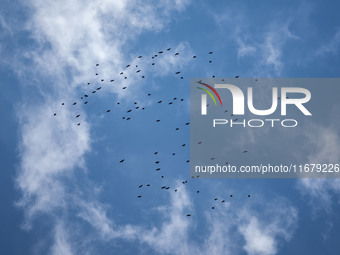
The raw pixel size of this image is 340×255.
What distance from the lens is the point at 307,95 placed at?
9038 centimetres

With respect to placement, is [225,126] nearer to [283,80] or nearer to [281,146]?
[281,146]

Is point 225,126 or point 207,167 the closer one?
point 207,167

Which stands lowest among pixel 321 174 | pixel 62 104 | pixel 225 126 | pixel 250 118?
pixel 321 174

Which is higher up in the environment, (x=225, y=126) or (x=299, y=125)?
(x=225, y=126)

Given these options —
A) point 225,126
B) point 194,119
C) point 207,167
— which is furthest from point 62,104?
point 225,126

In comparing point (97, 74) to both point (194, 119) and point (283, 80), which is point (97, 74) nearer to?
point (194, 119)

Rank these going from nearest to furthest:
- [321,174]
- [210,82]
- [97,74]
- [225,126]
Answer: [321,174]
[210,82]
[97,74]
[225,126]

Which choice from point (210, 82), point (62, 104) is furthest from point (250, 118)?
point (62, 104)

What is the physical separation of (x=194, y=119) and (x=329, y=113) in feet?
105

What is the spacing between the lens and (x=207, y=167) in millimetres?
90688

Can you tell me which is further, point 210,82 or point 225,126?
point 225,126

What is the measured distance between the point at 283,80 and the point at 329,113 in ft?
54.2

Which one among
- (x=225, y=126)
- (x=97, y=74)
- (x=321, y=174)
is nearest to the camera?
(x=321, y=174)

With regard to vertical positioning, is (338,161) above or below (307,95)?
below
